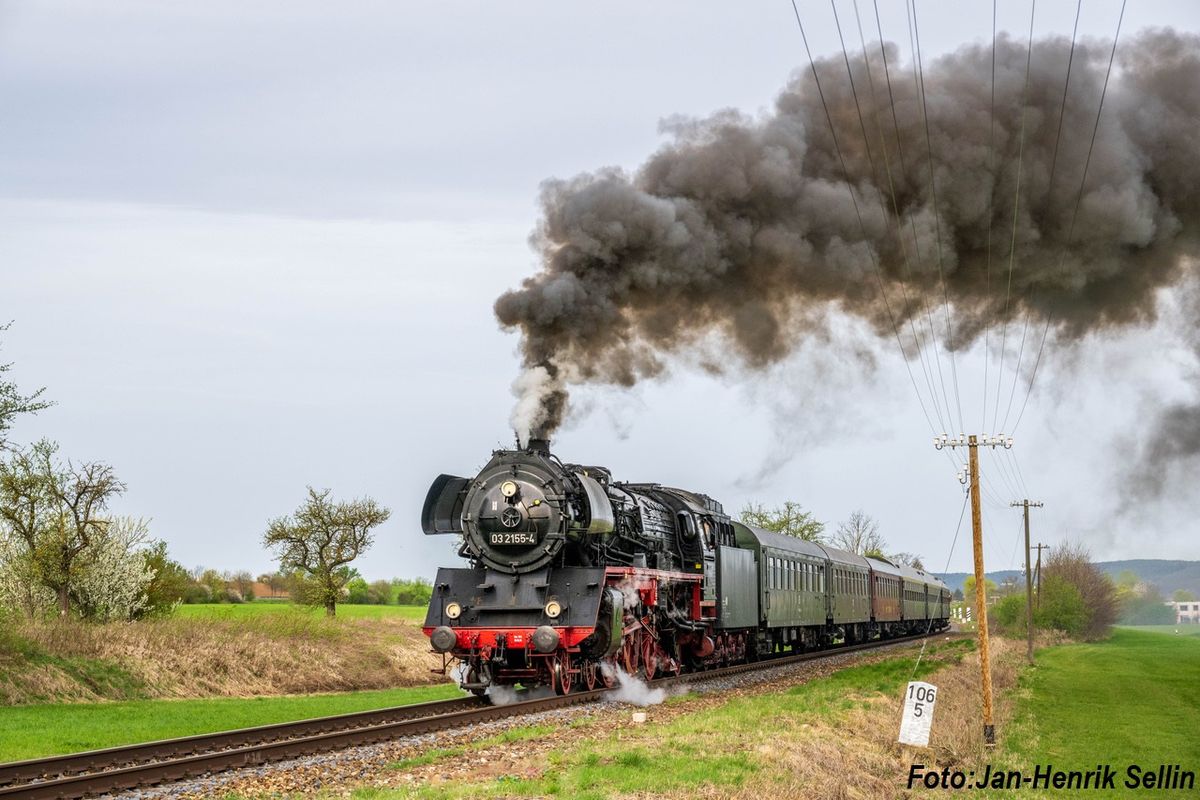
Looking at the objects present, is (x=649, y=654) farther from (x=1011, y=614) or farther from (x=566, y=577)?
(x=1011, y=614)

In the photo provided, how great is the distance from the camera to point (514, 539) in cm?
1858

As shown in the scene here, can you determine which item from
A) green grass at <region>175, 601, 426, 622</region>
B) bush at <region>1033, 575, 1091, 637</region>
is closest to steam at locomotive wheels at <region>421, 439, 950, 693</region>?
green grass at <region>175, 601, 426, 622</region>

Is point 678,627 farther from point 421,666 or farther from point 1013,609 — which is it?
point 1013,609

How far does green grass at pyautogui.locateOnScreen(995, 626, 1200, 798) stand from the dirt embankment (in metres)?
14.2

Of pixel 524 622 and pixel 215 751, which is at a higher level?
pixel 524 622

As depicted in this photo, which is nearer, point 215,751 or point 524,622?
point 215,751

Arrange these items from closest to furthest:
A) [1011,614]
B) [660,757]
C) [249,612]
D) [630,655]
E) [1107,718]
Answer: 1. [660,757]
2. [630,655]
3. [1107,718]
4. [249,612]
5. [1011,614]

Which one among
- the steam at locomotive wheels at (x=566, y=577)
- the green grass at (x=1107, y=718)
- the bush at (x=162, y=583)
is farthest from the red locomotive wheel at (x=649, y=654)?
the bush at (x=162, y=583)

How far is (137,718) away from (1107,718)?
18.4 m

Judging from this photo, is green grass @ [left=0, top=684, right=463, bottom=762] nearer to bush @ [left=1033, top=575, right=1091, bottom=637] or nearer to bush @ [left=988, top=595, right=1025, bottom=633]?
bush @ [left=1033, top=575, right=1091, bottom=637]

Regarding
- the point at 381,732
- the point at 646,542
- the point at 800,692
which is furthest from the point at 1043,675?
the point at 381,732

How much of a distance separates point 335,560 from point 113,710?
24189mm

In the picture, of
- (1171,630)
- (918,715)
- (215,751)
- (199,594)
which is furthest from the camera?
(1171,630)

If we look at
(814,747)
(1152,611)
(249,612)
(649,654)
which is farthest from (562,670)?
(1152,611)
